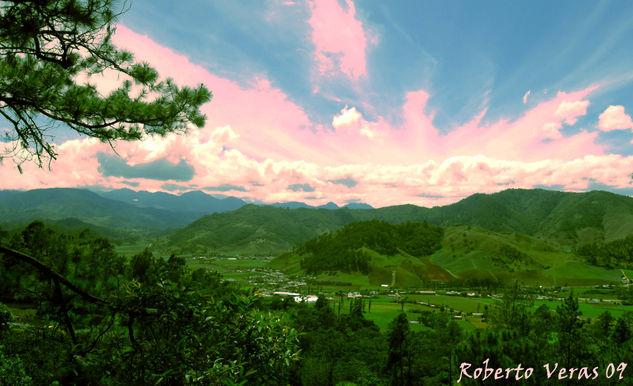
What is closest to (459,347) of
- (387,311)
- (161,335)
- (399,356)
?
(161,335)

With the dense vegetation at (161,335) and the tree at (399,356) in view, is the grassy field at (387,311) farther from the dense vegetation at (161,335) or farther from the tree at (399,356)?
the dense vegetation at (161,335)

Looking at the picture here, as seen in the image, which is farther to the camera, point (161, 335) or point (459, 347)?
point (459, 347)

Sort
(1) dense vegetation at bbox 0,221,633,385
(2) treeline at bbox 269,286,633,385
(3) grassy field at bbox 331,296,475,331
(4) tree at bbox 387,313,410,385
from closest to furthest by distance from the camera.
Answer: (1) dense vegetation at bbox 0,221,633,385
(2) treeline at bbox 269,286,633,385
(4) tree at bbox 387,313,410,385
(3) grassy field at bbox 331,296,475,331

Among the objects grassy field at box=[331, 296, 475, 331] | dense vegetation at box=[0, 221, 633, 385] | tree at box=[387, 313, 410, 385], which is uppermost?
dense vegetation at box=[0, 221, 633, 385]

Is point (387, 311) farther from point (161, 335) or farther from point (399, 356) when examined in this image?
Result: point (161, 335)

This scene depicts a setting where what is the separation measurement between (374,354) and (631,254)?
200044 millimetres

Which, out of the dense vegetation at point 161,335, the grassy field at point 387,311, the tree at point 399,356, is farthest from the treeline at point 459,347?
the grassy field at point 387,311

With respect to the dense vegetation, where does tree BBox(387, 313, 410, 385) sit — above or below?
below

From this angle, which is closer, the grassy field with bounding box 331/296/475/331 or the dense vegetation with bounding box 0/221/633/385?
the dense vegetation with bounding box 0/221/633/385

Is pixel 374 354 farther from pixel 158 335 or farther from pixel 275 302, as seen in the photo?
pixel 158 335

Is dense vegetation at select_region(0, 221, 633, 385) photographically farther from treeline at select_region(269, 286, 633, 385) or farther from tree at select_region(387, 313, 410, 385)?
tree at select_region(387, 313, 410, 385)

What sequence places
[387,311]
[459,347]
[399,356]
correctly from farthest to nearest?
[387,311], [399,356], [459,347]

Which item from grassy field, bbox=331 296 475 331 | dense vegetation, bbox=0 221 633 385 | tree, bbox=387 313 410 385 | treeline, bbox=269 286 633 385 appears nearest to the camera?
dense vegetation, bbox=0 221 633 385

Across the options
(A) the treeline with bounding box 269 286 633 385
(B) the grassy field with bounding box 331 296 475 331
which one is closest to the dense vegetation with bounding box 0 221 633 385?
(A) the treeline with bounding box 269 286 633 385
